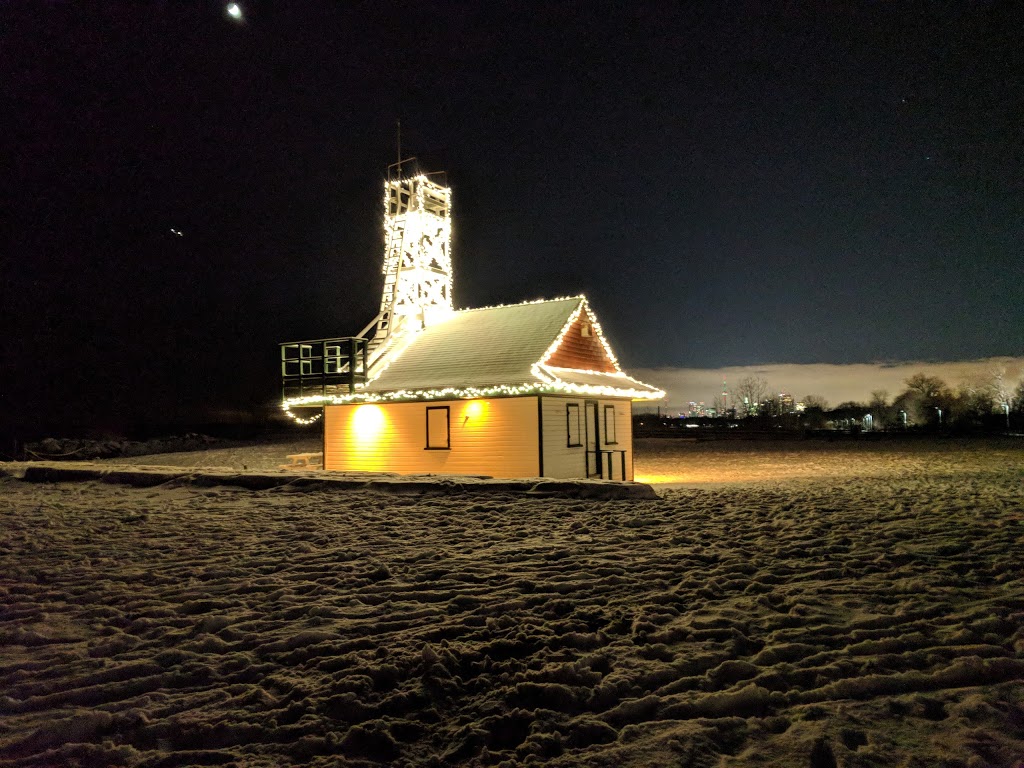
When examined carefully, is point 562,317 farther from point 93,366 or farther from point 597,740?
point 93,366

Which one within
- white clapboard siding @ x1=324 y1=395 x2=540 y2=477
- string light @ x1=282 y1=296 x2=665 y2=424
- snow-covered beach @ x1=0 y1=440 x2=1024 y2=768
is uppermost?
string light @ x1=282 y1=296 x2=665 y2=424

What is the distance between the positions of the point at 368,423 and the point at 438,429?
2.49 meters

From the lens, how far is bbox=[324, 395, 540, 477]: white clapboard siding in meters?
16.0

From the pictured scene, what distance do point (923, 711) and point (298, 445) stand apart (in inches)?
1517

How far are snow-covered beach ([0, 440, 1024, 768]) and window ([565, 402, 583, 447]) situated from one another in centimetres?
871

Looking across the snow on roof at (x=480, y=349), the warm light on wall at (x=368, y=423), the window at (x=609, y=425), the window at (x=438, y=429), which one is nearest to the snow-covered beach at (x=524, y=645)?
the window at (x=438, y=429)

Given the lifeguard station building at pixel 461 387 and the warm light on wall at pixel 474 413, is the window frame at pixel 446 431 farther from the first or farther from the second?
the warm light on wall at pixel 474 413

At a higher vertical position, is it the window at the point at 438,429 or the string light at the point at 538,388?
the string light at the point at 538,388

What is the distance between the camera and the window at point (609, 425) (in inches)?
762

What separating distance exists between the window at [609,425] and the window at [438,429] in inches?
195

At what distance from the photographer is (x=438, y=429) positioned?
17281mm

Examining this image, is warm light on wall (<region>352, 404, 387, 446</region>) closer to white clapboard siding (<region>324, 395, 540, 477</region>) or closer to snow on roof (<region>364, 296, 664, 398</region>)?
white clapboard siding (<region>324, 395, 540, 477</region>)

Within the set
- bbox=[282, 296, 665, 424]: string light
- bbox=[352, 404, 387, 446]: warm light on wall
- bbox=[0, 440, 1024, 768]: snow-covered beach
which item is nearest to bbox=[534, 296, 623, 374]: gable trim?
bbox=[282, 296, 665, 424]: string light

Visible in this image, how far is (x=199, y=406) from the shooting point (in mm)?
51250
